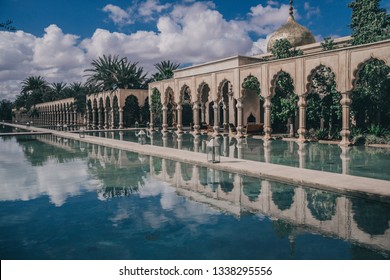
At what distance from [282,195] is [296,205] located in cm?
87

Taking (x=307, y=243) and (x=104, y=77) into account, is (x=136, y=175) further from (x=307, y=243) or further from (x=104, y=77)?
(x=104, y=77)

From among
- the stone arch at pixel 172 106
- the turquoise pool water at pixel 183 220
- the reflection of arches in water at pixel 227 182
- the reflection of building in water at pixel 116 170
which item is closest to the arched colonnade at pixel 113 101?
the stone arch at pixel 172 106

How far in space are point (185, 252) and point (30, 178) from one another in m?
8.14

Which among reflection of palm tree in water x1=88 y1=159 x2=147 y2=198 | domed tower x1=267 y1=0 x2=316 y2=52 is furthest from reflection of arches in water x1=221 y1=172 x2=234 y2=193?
domed tower x1=267 y1=0 x2=316 y2=52

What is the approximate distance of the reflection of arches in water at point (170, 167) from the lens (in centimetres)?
1206

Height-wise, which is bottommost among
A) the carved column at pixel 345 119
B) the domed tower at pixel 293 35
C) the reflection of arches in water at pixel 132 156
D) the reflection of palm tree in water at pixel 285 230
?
the reflection of palm tree in water at pixel 285 230

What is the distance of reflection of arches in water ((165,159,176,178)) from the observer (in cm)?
1206

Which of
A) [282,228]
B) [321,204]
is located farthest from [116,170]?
[282,228]

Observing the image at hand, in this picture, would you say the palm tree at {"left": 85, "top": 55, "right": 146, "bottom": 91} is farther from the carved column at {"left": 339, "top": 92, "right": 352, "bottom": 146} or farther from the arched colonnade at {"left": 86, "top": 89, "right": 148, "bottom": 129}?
the carved column at {"left": 339, "top": 92, "right": 352, "bottom": 146}

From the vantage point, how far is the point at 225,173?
11750mm

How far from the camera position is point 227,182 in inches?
410

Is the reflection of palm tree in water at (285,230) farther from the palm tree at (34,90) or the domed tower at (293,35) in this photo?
the palm tree at (34,90)

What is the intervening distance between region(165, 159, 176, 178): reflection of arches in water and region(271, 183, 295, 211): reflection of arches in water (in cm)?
362

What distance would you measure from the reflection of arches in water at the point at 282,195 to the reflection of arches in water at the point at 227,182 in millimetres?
1130
